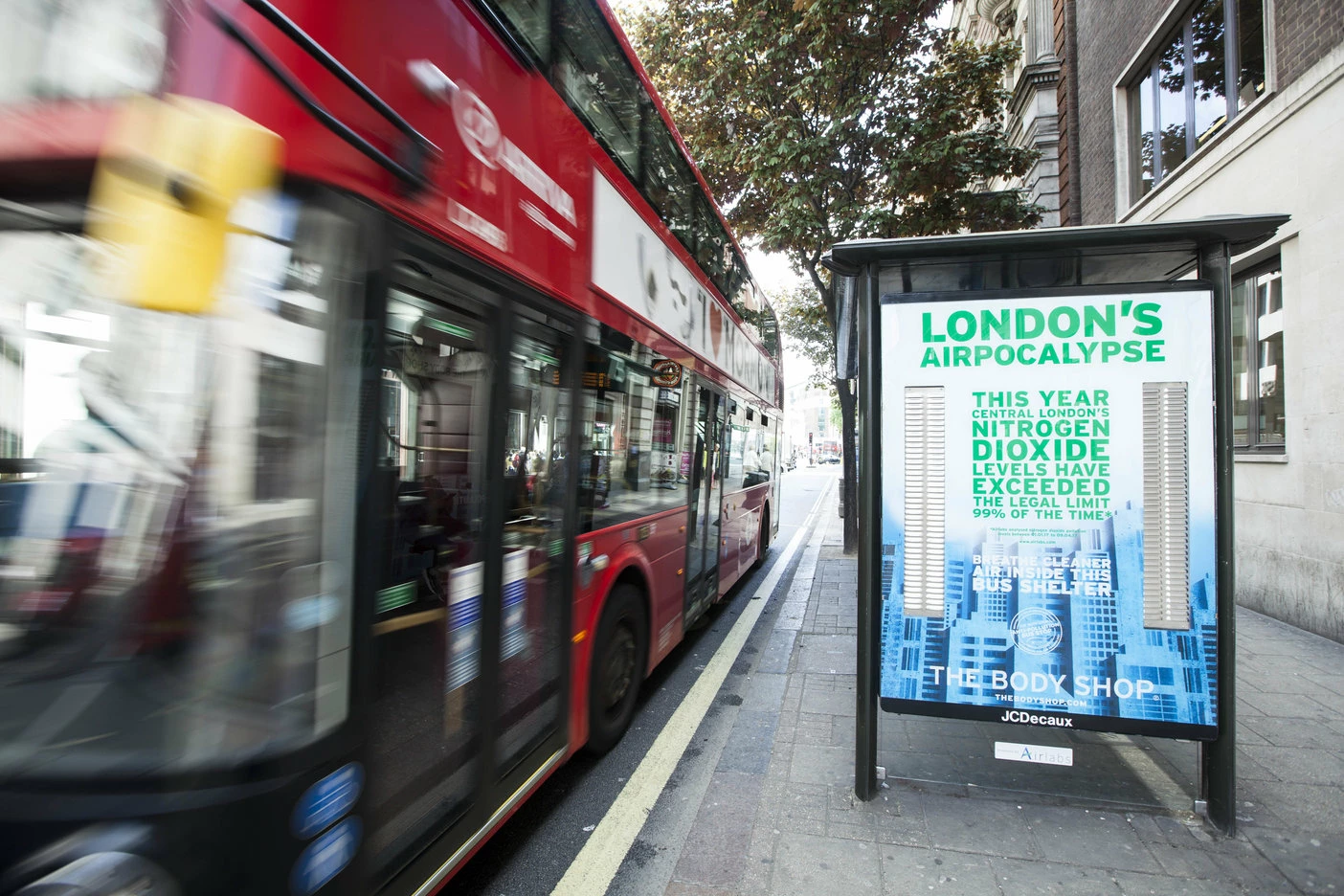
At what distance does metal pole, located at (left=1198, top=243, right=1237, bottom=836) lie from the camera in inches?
120

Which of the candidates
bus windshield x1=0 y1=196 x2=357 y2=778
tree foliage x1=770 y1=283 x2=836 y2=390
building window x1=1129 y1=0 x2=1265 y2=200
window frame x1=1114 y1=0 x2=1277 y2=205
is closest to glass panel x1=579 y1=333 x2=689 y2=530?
bus windshield x1=0 y1=196 x2=357 y2=778

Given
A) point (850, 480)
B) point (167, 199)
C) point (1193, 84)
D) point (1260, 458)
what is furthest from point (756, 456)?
point (167, 199)

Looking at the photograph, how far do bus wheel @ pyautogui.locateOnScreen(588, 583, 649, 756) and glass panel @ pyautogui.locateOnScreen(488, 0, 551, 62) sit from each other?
292 centimetres

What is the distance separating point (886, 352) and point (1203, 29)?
917 centimetres

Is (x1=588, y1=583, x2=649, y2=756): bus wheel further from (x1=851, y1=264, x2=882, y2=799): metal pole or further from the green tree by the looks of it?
the green tree

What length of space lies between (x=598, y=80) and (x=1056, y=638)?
12.2 feet

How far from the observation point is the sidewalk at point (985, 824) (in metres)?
2.83

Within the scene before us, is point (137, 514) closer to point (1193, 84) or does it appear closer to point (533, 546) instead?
point (533, 546)

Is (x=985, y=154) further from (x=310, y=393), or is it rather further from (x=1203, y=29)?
(x=310, y=393)

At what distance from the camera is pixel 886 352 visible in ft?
10.9

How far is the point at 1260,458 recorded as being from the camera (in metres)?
7.51

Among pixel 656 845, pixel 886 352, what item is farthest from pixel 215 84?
pixel 656 845

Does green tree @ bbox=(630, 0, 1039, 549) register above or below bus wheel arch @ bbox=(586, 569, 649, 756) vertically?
above

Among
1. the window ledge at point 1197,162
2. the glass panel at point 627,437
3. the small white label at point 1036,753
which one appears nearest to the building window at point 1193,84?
the window ledge at point 1197,162
